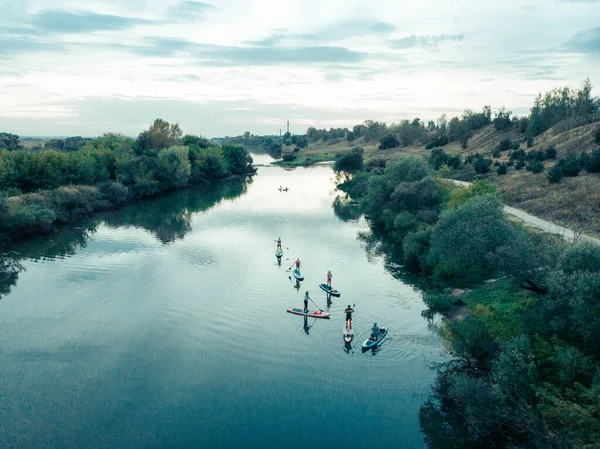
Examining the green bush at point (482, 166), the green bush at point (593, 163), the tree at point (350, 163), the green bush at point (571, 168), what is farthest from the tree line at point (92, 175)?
the green bush at point (593, 163)

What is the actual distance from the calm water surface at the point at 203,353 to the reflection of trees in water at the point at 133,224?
3.55 feet

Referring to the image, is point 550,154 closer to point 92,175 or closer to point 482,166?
point 482,166

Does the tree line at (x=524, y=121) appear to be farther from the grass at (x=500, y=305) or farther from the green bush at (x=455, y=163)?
the grass at (x=500, y=305)

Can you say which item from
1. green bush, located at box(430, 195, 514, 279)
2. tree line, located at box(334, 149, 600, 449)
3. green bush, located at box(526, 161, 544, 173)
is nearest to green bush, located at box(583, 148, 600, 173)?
green bush, located at box(526, 161, 544, 173)

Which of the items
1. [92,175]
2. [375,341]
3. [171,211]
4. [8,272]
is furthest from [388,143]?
[375,341]

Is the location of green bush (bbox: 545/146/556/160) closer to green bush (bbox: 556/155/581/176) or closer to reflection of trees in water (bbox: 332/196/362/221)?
green bush (bbox: 556/155/581/176)

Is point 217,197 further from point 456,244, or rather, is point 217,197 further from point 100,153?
point 456,244

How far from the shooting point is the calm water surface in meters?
21.3

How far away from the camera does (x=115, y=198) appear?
247 ft

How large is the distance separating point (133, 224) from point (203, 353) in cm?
4174

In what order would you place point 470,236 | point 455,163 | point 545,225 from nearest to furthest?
1. point 470,236
2. point 545,225
3. point 455,163

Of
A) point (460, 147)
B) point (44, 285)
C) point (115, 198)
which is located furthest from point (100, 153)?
point (460, 147)

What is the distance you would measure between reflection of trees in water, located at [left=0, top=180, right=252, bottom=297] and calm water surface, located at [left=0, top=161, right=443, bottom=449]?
3.55ft

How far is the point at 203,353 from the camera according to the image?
2736cm
